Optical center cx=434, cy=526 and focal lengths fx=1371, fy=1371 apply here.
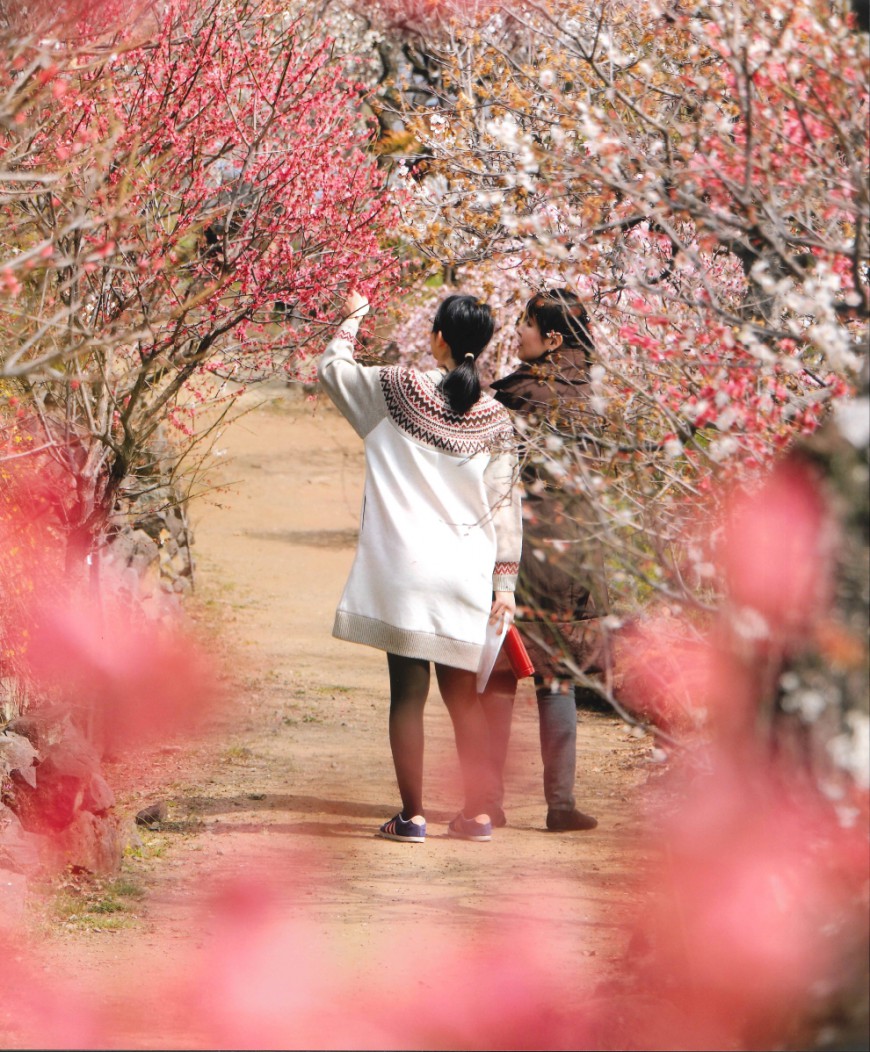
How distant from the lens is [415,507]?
5.02m

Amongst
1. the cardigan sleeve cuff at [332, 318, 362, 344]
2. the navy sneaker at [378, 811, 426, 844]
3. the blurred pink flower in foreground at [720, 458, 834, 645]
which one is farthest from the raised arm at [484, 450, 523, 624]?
the blurred pink flower in foreground at [720, 458, 834, 645]

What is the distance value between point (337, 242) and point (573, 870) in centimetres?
327

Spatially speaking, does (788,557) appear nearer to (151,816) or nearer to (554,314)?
(554,314)

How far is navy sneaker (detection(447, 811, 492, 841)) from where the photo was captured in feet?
17.4

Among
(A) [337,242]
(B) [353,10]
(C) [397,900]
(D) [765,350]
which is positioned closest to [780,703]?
(D) [765,350]

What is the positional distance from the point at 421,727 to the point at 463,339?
4.79 ft

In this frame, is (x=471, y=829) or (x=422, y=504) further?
(x=471, y=829)

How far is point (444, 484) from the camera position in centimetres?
504

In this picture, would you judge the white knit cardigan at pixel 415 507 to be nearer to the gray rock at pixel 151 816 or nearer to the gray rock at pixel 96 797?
the gray rock at pixel 96 797

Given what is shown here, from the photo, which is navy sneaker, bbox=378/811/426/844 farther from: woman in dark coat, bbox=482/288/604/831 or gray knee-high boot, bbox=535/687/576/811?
gray knee-high boot, bbox=535/687/576/811

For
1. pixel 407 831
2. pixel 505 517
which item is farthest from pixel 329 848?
pixel 505 517

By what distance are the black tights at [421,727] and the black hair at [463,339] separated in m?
1.00

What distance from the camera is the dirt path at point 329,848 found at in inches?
163

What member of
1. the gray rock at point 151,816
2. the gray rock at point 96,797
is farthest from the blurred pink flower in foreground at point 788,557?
the gray rock at point 151,816
